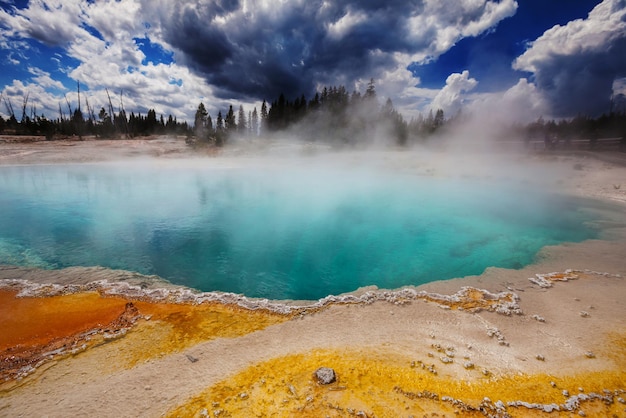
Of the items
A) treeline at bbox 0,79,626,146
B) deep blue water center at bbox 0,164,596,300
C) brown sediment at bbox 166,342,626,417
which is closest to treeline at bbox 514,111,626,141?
treeline at bbox 0,79,626,146

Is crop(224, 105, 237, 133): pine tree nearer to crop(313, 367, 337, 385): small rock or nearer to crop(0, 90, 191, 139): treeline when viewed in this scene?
crop(0, 90, 191, 139): treeline

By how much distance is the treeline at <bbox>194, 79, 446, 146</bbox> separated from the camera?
145 ft

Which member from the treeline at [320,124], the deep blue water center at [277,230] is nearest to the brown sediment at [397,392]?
the deep blue water center at [277,230]

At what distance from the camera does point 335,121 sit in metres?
45.3

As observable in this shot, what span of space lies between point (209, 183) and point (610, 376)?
18.9m

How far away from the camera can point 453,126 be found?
171 ft

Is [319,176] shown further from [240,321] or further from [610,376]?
[610,376]

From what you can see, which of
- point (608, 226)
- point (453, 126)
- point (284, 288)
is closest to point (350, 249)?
point (284, 288)

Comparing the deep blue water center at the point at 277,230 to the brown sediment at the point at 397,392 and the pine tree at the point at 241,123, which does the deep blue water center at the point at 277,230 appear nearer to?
the brown sediment at the point at 397,392

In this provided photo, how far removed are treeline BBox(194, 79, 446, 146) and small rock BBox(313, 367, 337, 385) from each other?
39290mm

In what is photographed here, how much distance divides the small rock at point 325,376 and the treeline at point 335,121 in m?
39.3

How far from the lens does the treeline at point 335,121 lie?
145 feet

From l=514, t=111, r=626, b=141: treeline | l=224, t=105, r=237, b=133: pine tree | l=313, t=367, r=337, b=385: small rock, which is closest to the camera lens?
l=313, t=367, r=337, b=385: small rock

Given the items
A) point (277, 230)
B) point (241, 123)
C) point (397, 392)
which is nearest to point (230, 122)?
point (241, 123)
